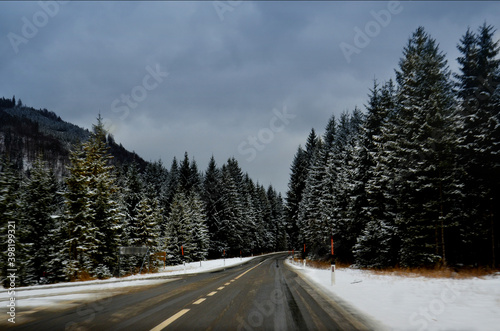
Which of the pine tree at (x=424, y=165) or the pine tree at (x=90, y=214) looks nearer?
the pine tree at (x=424, y=165)

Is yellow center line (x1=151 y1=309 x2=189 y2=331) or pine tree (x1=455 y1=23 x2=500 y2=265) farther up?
pine tree (x1=455 y1=23 x2=500 y2=265)

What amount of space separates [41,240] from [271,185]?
3261 inches

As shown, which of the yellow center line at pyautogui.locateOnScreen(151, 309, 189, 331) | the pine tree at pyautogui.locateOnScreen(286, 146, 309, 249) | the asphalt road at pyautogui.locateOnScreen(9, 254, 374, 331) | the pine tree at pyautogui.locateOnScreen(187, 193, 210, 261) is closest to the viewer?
the yellow center line at pyautogui.locateOnScreen(151, 309, 189, 331)

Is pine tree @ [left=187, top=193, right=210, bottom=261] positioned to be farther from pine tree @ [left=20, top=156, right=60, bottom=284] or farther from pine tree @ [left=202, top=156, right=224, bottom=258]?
pine tree @ [left=20, top=156, right=60, bottom=284]

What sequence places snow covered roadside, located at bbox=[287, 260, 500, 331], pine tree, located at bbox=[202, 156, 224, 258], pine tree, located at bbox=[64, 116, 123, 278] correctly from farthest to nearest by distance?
pine tree, located at bbox=[202, 156, 224, 258] < pine tree, located at bbox=[64, 116, 123, 278] < snow covered roadside, located at bbox=[287, 260, 500, 331]

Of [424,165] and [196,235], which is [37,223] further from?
[424,165]

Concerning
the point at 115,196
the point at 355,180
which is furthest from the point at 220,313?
the point at 115,196

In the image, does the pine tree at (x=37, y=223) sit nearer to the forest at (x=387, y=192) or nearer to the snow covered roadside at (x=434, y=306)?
the forest at (x=387, y=192)

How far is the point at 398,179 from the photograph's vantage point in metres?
20.5

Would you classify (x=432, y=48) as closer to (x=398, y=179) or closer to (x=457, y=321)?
(x=398, y=179)

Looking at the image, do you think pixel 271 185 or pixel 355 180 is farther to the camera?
pixel 271 185

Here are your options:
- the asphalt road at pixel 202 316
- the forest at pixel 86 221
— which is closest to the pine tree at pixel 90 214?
the forest at pixel 86 221

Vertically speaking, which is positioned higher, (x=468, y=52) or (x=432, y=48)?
(x=432, y=48)

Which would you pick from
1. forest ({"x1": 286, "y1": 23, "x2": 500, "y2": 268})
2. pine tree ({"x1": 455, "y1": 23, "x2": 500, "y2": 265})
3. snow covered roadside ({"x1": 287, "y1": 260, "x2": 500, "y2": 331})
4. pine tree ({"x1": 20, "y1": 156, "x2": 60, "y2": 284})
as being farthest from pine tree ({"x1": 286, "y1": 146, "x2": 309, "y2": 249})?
snow covered roadside ({"x1": 287, "y1": 260, "x2": 500, "y2": 331})
